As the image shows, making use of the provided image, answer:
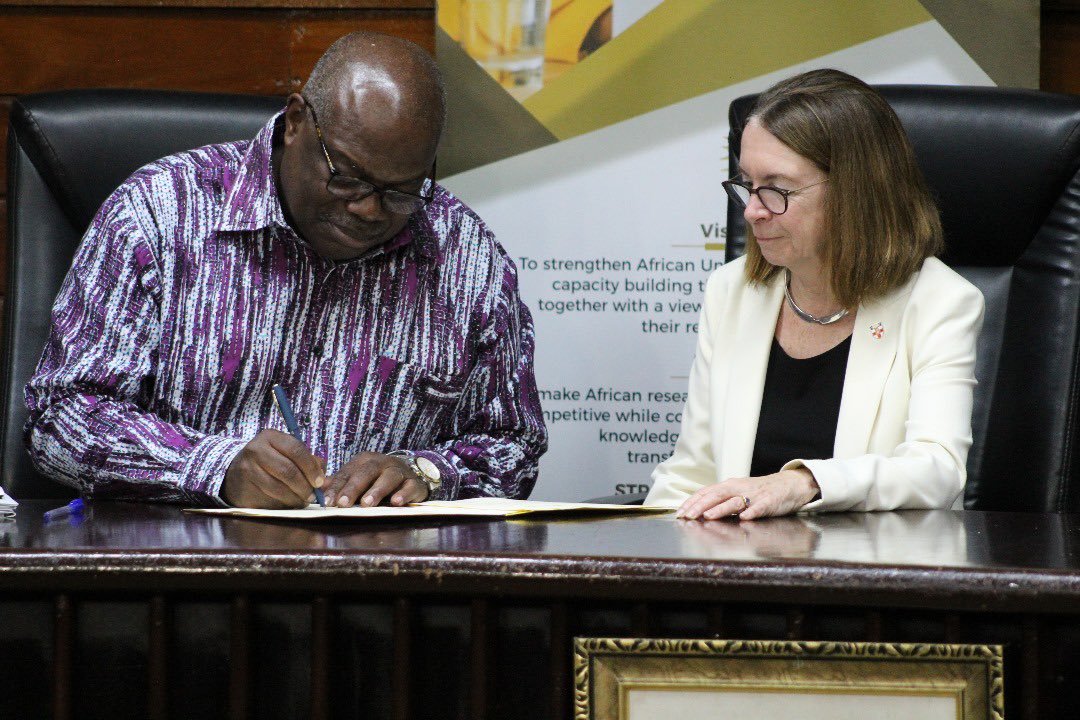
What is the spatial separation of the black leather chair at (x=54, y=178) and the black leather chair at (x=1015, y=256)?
2.82ft

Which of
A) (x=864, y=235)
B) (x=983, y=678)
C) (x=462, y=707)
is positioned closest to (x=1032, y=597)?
(x=983, y=678)

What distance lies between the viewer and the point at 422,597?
3.14 ft

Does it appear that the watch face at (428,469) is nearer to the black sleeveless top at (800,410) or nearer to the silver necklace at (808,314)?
the black sleeveless top at (800,410)

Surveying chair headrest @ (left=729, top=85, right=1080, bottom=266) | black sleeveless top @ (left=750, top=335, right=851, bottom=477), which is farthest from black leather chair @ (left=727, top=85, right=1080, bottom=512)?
black sleeveless top @ (left=750, top=335, right=851, bottom=477)

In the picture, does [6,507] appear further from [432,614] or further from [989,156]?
[989,156]

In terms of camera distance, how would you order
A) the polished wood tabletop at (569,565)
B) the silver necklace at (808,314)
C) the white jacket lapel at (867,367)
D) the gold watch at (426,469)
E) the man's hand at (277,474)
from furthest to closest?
the silver necklace at (808,314), the white jacket lapel at (867,367), the gold watch at (426,469), the man's hand at (277,474), the polished wood tabletop at (569,565)

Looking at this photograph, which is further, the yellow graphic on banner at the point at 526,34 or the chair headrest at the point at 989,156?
the yellow graphic on banner at the point at 526,34

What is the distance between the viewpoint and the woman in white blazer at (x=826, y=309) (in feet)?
5.54

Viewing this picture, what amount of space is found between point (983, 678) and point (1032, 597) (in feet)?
0.23

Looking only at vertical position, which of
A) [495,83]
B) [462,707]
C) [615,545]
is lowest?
[462,707]

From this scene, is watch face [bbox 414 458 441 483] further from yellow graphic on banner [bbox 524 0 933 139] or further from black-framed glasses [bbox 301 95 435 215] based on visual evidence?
yellow graphic on banner [bbox 524 0 933 139]

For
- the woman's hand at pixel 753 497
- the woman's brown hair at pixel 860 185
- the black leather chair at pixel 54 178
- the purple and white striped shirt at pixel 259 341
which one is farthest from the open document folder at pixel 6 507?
the woman's brown hair at pixel 860 185

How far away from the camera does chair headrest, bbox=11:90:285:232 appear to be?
174cm

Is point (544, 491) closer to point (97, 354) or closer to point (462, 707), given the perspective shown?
point (97, 354)
